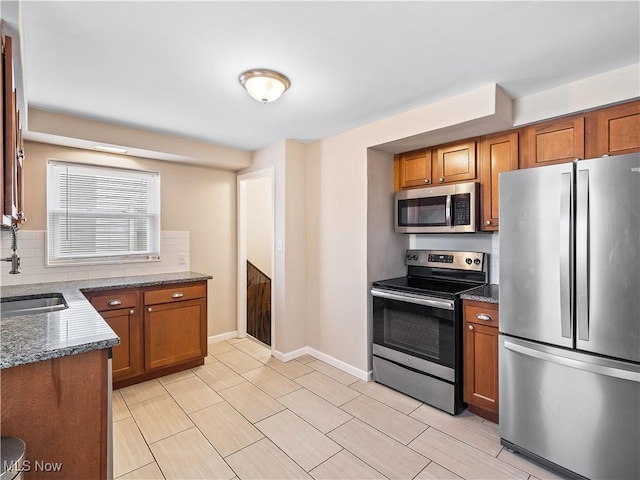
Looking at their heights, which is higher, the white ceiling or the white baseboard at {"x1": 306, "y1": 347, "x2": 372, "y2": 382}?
the white ceiling

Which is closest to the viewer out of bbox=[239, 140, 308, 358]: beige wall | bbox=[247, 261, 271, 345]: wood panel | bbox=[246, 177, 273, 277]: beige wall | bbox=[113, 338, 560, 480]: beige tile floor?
bbox=[113, 338, 560, 480]: beige tile floor

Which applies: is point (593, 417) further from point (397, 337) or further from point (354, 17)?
point (354, 17)

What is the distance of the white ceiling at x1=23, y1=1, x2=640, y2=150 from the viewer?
1.47m

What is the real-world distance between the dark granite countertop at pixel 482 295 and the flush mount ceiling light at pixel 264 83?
195cm

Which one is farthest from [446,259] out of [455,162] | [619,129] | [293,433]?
[293,433]

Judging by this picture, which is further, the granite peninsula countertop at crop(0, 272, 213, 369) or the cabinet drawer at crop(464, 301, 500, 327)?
the cabinet drawer at crop(464, 301, 500, 327)

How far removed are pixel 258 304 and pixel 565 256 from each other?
3.28 m

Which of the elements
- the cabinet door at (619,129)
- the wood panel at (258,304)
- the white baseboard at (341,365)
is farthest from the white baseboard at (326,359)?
the cabinet door at (619,129)

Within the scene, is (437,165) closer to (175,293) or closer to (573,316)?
(573,316)

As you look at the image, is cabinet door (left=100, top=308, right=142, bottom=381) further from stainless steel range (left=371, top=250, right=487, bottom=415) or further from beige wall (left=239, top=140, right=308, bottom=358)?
stainless steel range (left=371, top=250, right=487, bottom=415)

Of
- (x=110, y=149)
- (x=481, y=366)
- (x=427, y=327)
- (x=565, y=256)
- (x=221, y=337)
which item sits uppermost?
(x=110, y=149)

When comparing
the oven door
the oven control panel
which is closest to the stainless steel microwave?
the oven control panel

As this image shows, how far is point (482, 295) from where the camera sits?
2.37 m

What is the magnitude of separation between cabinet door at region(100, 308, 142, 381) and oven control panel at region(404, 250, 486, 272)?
2653 millimetres
